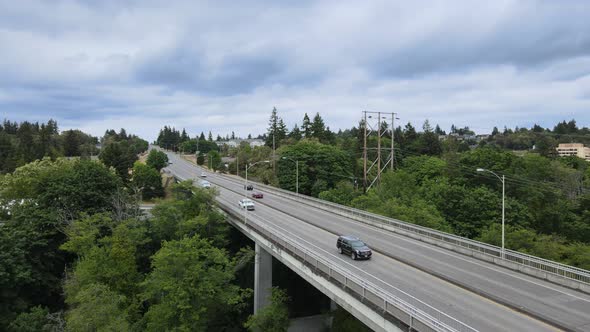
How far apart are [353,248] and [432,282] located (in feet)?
19.3

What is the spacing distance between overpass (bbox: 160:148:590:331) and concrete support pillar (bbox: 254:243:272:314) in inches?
3.7

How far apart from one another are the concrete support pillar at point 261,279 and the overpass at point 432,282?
95mm

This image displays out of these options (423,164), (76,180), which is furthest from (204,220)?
(423,164)

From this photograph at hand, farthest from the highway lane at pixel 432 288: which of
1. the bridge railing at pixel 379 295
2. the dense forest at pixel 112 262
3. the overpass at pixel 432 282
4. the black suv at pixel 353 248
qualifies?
the dense forest at pixel 112 262

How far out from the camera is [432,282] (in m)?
20.5

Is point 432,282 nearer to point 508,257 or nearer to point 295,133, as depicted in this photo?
point 508,257

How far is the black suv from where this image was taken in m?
24.8

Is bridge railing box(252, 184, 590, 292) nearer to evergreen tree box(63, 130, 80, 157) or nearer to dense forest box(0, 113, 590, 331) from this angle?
dense forest box(0, 113, 590, 331)

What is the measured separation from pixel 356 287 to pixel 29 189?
51.9 m

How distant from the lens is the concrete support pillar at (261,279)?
3491 centimetres

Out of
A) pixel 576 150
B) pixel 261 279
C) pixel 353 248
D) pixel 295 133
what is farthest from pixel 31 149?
pixel 576 150

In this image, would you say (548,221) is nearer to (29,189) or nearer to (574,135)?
(29,189)

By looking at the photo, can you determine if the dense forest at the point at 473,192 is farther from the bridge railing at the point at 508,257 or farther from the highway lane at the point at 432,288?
the highway lane at the point at 432,288

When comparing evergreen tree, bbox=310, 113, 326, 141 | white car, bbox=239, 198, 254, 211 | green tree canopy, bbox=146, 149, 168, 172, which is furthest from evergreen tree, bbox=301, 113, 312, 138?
white car, bbox=239, 198, 254, 211
